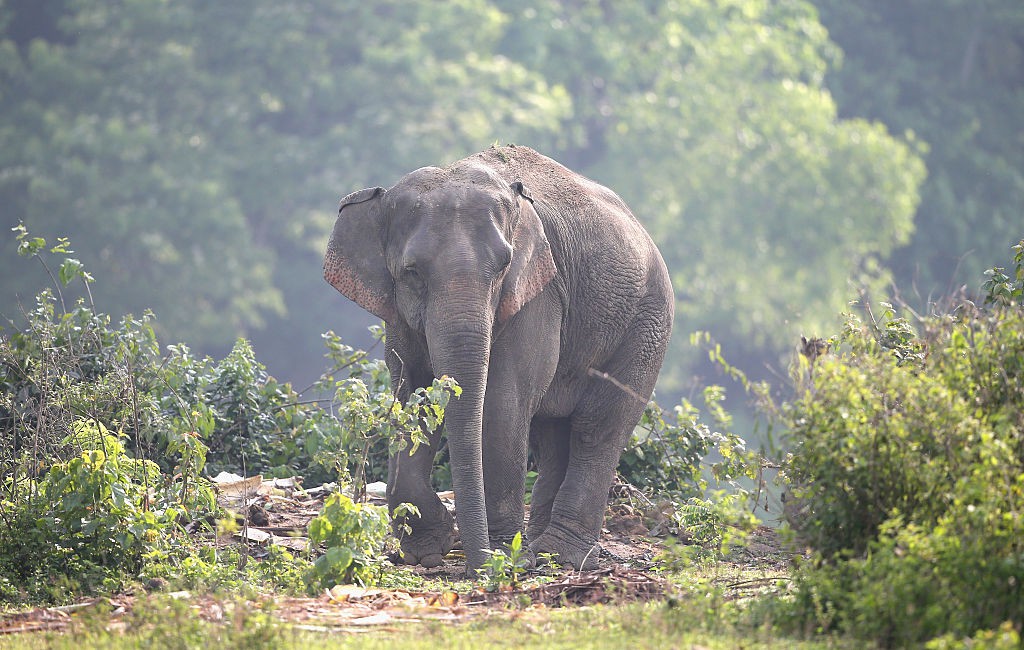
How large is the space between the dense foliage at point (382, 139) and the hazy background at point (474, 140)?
6cm

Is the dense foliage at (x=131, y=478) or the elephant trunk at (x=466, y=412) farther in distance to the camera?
the elephant trunk at (x=466, y=412)

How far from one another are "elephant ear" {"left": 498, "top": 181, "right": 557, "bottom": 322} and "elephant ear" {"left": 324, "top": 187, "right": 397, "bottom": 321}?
654 mm

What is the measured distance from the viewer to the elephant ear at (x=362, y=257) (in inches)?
356

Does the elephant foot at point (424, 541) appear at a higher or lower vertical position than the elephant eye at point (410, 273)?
lower

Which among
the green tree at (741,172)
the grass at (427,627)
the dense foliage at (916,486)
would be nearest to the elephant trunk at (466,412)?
the grass at (427,627)

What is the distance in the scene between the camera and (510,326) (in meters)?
9.16

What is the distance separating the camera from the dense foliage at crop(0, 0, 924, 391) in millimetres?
30391

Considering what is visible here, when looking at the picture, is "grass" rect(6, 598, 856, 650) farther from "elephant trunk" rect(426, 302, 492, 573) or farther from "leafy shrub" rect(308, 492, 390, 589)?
"elephant trunk" rect(426, 302, 492, 573)

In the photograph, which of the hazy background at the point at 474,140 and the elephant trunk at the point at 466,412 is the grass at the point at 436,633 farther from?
the hazy background at the point at 474,140

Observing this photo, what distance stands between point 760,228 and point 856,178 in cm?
227

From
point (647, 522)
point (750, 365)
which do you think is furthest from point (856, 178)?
point (647, 522)

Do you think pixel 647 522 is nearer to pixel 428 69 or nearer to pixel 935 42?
pixel 428 69

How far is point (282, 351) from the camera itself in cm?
3394

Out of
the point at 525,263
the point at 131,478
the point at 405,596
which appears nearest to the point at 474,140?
the point at 525,263
